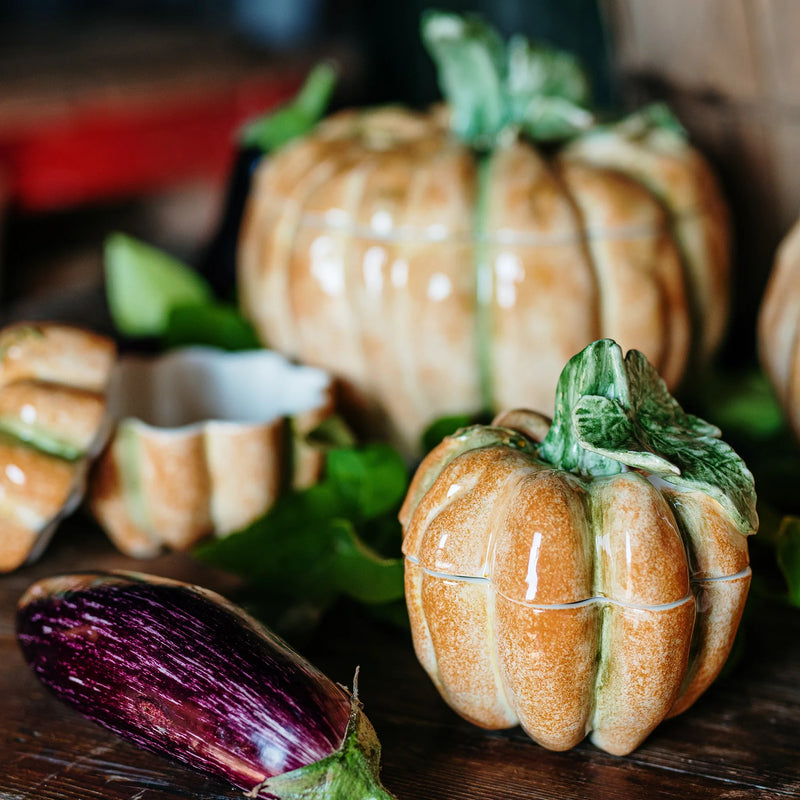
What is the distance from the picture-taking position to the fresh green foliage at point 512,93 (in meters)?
0.87

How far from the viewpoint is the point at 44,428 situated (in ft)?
2.30

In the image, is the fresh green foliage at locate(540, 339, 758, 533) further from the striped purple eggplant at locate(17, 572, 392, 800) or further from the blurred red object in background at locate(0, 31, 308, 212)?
the blurred red object in background at locate(0, 31, 308, 212)

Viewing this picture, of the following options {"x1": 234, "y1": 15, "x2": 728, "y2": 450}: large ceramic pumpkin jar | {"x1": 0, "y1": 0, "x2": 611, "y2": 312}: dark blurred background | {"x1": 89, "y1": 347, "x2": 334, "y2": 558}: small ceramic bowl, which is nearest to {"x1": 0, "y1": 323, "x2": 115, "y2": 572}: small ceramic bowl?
{"x1": 89, "y1": 347, "x2": 334, "y2": 558}: small ceramic bowl

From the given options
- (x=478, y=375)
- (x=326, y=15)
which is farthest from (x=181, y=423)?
(x=326, y=15)

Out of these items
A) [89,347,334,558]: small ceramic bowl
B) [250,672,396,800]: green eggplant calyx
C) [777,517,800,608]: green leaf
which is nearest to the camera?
[250,672,396,800]: green eggplant calyx

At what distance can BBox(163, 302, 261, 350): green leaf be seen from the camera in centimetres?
95

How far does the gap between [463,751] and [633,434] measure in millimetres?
208

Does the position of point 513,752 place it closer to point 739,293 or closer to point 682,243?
point 682,243

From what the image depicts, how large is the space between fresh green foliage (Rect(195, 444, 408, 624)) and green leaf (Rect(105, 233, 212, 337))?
352mm

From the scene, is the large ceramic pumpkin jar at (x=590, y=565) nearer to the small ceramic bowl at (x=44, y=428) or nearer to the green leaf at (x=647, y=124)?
the small ceramic bowl at (x=44, y=428)

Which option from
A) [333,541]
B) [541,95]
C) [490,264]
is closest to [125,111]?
[541,95]

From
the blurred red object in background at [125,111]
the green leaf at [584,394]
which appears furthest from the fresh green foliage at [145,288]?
the blurred red object in background at [125,111]

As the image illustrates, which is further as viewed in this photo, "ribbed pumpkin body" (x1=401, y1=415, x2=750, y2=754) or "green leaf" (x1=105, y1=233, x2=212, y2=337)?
"green leaf" (x1=105, y1=233, x2=212, y2=337)

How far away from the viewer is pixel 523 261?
2.56 feet
